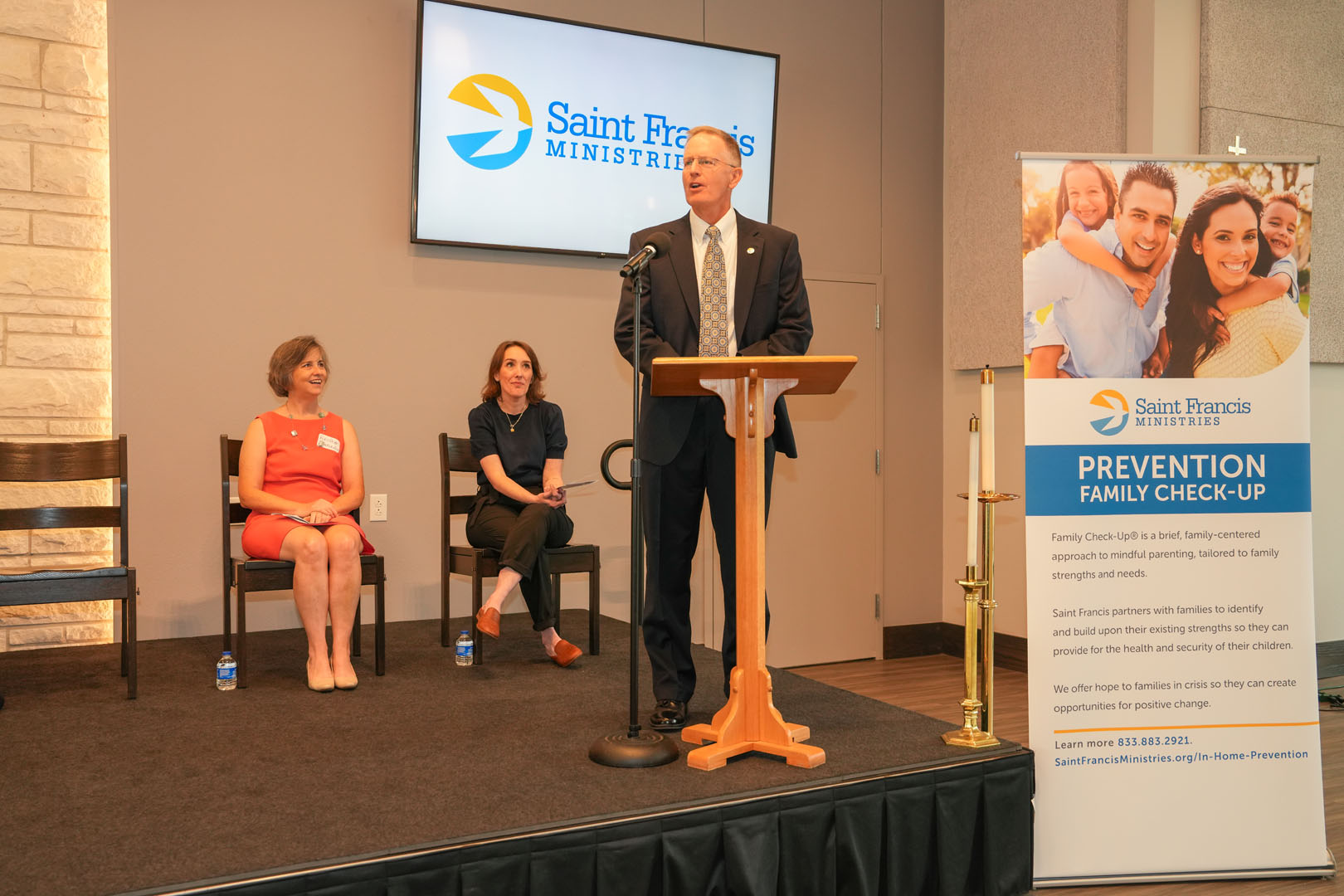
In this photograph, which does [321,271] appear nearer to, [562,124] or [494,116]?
[494,116]

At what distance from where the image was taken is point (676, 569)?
280 centimetres

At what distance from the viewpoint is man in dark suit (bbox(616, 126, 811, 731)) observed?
8.95ft

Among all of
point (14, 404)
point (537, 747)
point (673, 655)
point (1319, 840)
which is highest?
A: point (14, 404)

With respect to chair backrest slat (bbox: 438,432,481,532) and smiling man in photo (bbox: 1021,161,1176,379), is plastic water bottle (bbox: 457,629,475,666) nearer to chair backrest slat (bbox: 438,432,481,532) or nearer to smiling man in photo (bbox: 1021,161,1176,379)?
chair backrest slat (bbox: 438,432,481,532)

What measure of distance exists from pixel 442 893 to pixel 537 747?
0.68m

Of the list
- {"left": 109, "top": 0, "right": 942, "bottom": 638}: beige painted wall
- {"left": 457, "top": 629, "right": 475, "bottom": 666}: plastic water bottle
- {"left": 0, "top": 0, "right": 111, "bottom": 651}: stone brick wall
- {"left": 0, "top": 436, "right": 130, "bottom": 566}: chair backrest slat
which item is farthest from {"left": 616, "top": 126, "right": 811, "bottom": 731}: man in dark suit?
{"left": 0, "top": 0, "right": 111, "bottom": 651}: stone brick wall

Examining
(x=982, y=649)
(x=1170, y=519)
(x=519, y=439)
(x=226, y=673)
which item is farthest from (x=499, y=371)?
(x=1170, y=519)

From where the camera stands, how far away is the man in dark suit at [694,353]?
8.95 ft

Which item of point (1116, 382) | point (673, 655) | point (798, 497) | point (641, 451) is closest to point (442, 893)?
point (673, 655)

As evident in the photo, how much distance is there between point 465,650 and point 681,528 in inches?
→ 47.5

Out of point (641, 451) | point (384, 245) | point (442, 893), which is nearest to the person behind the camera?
point (442, 893)

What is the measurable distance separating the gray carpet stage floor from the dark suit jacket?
2.60 feet

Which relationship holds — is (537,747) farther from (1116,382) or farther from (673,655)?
(1116,382)

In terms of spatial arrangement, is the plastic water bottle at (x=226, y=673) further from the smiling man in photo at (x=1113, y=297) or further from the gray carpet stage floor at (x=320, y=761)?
the smiling man in photo at (x=1113, y=297)
